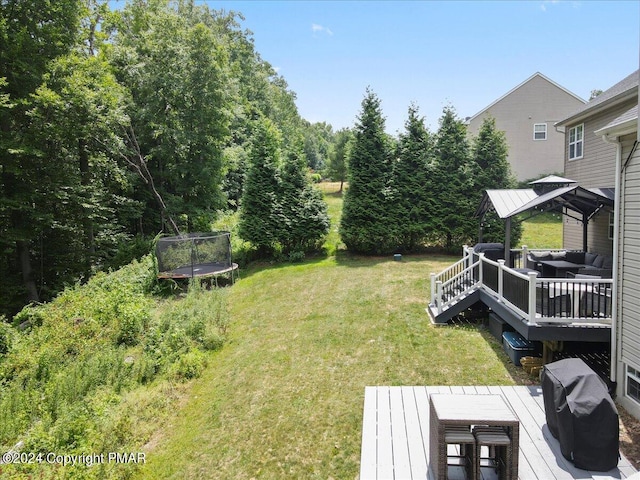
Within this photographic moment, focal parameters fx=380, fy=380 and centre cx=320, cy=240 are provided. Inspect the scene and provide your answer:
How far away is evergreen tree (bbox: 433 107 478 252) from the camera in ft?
54.3

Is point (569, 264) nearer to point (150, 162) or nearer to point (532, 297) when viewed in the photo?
point (532, 297)

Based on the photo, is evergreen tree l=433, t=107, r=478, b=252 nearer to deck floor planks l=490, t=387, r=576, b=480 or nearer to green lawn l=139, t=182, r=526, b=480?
green lawn l=139, t=182, r=526, b=480

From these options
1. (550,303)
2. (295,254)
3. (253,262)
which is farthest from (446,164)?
(550,303)

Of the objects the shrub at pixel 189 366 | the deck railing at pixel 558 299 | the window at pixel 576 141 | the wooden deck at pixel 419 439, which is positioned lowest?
the shrub at pixel 189 366

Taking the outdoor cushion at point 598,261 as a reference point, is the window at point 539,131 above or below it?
above

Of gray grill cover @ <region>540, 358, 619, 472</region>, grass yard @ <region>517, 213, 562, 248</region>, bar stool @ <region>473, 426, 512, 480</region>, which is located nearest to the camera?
bar stool @ <region>473, 426, 512, 480</region>

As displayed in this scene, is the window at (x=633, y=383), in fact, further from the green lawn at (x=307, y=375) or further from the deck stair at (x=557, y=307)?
the green lawn at (x=307, y=375)

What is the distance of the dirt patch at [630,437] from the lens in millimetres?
4551

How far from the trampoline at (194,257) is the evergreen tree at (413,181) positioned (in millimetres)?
7504

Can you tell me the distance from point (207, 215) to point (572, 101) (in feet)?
76.8

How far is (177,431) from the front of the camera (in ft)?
20.6

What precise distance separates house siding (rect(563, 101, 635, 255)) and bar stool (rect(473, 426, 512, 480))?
751 centimetres

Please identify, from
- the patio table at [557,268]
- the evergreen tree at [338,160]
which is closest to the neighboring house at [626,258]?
the patio table at [557,268]

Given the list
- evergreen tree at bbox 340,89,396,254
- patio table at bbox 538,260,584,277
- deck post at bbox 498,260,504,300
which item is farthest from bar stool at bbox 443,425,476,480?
evergreen tree at bbox 340,89,396,254
